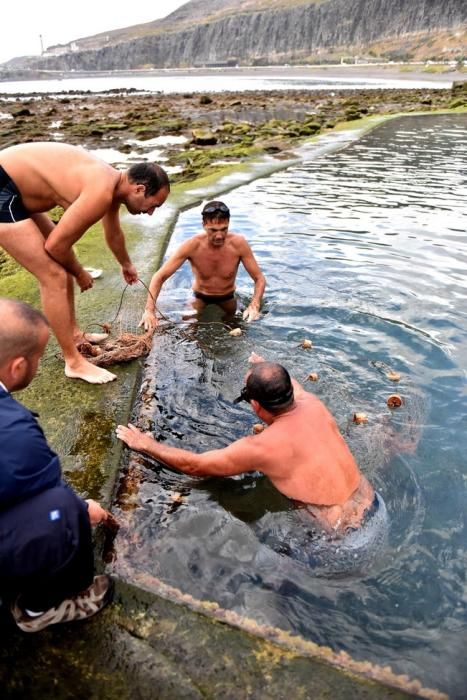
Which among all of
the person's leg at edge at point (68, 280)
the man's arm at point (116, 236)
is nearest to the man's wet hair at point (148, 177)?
the man's arm at point (116, 236)

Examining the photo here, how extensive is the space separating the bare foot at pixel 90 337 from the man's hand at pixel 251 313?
1.67m

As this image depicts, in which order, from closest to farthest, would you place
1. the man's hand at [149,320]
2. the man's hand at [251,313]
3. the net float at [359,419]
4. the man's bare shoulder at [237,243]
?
the net float at [359,419] < the man's hand at [149,320] < the man's hand at [251,313] < the man's bare shoulder at [237,243]

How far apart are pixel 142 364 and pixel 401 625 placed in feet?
10.6

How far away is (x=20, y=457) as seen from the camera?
7.27 ft

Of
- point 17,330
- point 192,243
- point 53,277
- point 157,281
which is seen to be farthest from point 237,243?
point 17,330

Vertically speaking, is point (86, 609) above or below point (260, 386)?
below

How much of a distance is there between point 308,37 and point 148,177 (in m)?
147

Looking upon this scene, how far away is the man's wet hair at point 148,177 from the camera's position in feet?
13.7

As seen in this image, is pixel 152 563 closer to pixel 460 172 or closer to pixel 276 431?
pixel 276 431

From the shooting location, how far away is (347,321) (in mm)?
6227

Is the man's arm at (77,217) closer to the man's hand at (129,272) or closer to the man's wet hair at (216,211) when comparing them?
the man's hand at (129,272)

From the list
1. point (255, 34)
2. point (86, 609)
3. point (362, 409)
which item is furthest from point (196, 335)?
point (255, 34)

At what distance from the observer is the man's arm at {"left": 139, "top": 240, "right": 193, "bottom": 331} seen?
565 cm

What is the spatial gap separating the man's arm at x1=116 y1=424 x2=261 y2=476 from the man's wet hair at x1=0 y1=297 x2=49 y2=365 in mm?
1407
